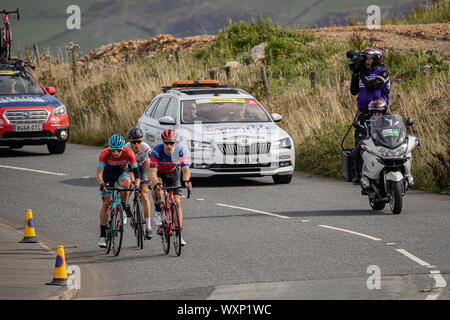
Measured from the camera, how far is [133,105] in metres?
28.2

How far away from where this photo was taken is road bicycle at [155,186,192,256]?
422 inches

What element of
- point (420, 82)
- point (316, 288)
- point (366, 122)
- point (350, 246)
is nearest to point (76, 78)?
point (420, 82)

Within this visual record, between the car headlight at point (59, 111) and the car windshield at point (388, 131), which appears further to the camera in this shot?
the car headlight at point (59, 111)

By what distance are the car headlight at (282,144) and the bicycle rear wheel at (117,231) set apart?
6.59 metres

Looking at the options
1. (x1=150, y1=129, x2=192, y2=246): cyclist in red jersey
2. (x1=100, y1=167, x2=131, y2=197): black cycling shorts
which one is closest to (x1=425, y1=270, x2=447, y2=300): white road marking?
(x1=150, y1=129, x2=192, y2=246): cyclist in red jersey

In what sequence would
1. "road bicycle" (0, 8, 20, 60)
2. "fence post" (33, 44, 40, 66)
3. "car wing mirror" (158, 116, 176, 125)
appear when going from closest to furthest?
"car wing mirror" (158, 116, 176, 125) → "road bicycle" (0, 8, 20, 60) → "fence post" (33, 44, 40, 66)

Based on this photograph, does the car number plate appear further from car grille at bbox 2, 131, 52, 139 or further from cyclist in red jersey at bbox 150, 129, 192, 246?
cyclist in red jersey at bbox 150, 129, 192, 246

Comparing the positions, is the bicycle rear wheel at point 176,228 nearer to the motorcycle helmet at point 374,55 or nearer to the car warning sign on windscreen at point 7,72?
the motorcycle helmet at point 374,55

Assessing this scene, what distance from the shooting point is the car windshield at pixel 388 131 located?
44.8 ft

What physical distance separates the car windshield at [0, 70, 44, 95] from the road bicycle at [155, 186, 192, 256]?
46.8ft

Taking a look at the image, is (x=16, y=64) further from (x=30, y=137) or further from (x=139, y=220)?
(x=139, y=220)

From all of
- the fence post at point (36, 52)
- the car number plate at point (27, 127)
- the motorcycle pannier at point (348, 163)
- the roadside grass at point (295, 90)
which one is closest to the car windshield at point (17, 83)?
the car number plate at point (27, 127)

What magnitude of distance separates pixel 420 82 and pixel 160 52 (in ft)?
61.7
